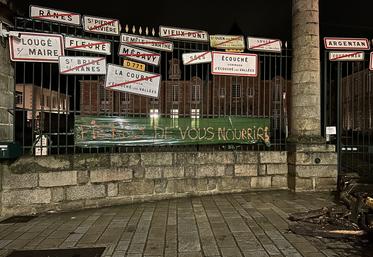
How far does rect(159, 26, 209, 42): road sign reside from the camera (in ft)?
27.3

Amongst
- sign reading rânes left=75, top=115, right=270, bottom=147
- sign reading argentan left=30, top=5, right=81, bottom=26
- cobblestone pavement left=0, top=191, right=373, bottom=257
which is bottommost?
cobblestone pavement left=0, top=191, right=373, bottom=257

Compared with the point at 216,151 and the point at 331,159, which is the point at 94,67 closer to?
the point at 216,151

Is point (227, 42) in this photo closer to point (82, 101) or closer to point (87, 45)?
point (87, 45)

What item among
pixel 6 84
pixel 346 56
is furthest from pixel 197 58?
pixel 6 84

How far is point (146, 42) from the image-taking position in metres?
8.14

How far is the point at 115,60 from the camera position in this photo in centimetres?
800

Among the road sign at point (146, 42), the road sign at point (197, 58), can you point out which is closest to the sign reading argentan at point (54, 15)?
the road sign at point (146, 42)

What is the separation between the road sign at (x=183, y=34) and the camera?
8308 millimetres

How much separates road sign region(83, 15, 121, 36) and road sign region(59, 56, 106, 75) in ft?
2.29

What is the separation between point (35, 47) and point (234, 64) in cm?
473

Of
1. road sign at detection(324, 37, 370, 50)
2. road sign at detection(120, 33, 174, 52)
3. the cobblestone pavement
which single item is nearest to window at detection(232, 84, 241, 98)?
road sign at detection(120, 33, 174, 52)

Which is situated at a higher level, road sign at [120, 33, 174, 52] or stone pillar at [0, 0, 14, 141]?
road sign at [120, 33, 174, 52]

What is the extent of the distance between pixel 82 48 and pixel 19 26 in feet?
4.26

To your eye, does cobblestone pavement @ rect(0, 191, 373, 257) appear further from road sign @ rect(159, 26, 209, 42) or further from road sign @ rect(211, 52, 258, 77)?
road sign @ rect(159, 26, 209, 42)
